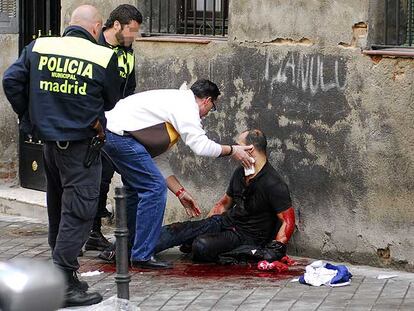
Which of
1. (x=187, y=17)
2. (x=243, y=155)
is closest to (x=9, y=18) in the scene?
(x=187, y=17)

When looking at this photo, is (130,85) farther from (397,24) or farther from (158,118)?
(397,24)

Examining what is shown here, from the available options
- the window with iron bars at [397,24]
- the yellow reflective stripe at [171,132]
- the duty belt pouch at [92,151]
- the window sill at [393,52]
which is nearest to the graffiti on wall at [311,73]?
the window sill at [393,52]

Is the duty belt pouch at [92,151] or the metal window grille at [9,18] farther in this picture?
the metal window grille at [9,18]

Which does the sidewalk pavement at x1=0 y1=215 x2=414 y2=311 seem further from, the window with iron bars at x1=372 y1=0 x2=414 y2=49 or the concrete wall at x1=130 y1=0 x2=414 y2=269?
the window with iron bars at x1=372 y1=0 x2=414 y2=49

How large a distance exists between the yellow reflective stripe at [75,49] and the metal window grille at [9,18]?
4.39 metres

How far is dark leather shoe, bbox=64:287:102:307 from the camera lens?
20.6 feet

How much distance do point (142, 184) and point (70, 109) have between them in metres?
1.33

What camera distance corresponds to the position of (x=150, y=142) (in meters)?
7.38

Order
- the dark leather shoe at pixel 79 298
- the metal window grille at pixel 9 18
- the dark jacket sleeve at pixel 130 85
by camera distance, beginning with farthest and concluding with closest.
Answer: the metal window grille at pixel 9 18 → the dark jacket sleeve at pixel 130 85 → the dark leather shoe at pixel 79 298

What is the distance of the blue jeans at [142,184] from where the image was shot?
7320 mm

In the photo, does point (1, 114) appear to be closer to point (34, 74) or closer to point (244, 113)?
point (244, 113)

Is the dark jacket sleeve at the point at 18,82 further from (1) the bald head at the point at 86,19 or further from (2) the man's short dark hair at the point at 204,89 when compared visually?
(2) the man's short dark hair at the point at 204,89

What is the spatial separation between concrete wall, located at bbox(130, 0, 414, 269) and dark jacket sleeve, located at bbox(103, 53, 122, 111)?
1.84 meters

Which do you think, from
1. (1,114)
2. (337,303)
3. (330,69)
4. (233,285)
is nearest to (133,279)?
(233,285)
